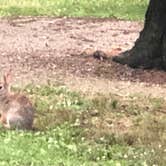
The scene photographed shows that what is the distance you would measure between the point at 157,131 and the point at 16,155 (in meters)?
2.10

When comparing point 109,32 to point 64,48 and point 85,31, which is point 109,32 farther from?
point 64,48

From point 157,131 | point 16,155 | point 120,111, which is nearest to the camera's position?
point 16,155

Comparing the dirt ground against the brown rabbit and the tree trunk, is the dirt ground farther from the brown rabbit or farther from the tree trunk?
the brown rabbit

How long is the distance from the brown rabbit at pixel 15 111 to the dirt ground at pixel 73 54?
87.1 inches

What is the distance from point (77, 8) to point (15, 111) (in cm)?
1222

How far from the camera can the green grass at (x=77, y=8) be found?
20156mm

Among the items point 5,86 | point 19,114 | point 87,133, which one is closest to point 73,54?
point 5,86

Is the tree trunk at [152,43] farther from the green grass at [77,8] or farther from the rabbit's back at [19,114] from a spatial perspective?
the green grass at [77,8]

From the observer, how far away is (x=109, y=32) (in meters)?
17.7

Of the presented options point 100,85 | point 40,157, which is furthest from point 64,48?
point 40,157

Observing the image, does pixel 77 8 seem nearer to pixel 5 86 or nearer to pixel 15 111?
pixel 5 86

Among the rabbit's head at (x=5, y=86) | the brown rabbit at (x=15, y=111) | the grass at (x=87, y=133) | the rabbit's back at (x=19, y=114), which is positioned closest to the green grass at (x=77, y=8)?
the grass at (x=87, y=133)

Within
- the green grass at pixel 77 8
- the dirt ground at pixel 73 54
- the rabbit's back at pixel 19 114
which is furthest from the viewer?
the green grass at pixel 77 8

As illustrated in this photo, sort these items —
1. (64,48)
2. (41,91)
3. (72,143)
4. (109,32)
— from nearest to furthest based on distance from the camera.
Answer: (72,143), (41,91), (64,48), (109,32)
